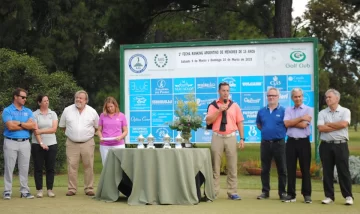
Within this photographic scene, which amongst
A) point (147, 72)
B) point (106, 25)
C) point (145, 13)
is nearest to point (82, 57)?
point (106, 25)

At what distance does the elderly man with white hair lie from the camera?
9.52 meters

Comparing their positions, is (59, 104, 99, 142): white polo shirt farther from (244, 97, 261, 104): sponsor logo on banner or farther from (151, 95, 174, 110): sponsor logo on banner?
(244, 97, 261, 104): sponsor logo on banner

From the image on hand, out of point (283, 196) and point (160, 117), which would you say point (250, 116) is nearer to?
point (160, 117)

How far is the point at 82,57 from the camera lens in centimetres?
2608

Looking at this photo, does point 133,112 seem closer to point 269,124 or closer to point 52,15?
point 269,124

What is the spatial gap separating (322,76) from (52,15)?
17767 mm

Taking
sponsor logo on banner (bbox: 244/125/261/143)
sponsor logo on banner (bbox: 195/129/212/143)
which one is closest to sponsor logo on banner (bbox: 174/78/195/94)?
sponsor logo on banner (bbox: 195/129/212/143)

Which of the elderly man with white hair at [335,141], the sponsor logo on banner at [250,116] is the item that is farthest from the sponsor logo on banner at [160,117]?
→ the elderly man with white hair at [335,141]

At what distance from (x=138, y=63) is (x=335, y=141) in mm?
6532

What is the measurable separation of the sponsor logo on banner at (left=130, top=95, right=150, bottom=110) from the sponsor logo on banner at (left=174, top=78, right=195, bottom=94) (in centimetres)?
67

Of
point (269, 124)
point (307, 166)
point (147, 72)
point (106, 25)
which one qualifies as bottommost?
point (307, 166)

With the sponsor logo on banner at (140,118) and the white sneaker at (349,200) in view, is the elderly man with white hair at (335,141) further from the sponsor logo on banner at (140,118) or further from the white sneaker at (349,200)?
the sponsor logo on banner at (140,118)

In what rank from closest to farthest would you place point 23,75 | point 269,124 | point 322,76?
point 269,124 → point 23,75 → point 322,76

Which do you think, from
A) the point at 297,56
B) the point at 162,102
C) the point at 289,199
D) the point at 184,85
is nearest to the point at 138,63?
the point at 162,102
